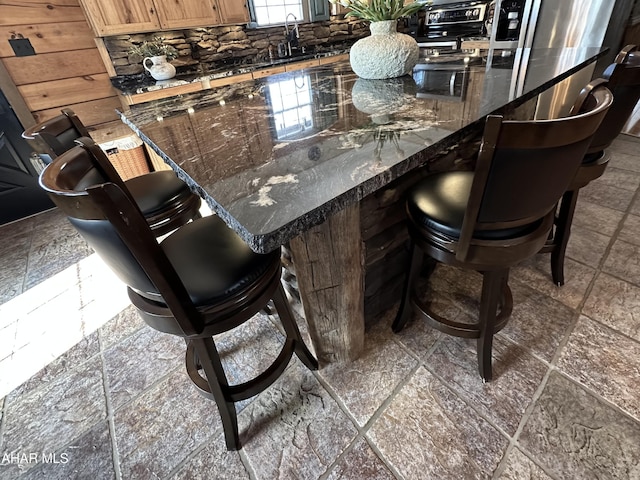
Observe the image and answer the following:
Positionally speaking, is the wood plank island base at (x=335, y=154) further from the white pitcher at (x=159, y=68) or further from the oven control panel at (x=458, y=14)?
the oven control panel at (x=458, y=14)

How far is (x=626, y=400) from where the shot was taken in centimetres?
117

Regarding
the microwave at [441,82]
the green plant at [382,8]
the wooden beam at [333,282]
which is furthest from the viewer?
the green plant at [382,8]

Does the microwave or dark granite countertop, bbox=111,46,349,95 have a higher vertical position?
dark granite countertop, bbox=111,46,349,95

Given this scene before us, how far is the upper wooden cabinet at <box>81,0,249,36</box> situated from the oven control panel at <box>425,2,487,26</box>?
2.35 m

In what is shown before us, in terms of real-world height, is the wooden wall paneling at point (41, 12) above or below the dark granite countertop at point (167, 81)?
above

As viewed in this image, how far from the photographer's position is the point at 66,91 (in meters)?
2.94

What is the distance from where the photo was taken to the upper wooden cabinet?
2.69 m

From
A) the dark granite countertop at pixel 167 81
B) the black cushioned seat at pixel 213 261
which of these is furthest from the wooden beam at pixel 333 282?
the dark granite countertop at pixel 167 81

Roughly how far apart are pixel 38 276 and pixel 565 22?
4724 mm

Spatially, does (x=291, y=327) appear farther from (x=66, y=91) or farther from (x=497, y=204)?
(x=66, y=91)

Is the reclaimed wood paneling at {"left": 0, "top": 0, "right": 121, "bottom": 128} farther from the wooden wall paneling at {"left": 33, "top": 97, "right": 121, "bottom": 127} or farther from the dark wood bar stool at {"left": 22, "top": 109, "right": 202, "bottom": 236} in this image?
the dark wood bar stool at {"left": 22, "top": 109, "right": 202, "bottom": 236}

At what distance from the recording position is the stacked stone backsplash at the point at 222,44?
10.3 ft

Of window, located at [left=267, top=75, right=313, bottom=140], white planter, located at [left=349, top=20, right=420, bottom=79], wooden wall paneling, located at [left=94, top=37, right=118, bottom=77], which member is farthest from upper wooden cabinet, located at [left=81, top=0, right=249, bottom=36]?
white planter, located at [left=349, top=20, right=420, bottom=79]

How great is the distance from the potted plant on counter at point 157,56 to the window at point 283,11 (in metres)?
1.10
